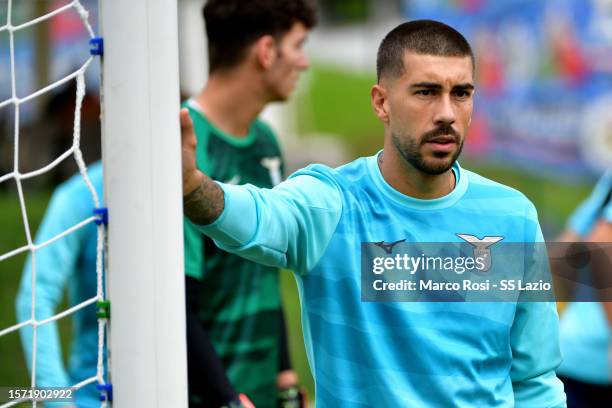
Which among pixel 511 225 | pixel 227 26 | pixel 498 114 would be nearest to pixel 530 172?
pixel 498 114

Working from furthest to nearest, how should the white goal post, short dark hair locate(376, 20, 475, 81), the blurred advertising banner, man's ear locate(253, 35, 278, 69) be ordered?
1. the blurred advertising banner
2. man's ear locate(253, 35, 278, 69)
3. short dark hair locate(376, 20, 475, 81)
4. the white goal post

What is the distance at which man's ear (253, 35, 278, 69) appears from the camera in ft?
10.4

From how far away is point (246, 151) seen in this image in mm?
3105

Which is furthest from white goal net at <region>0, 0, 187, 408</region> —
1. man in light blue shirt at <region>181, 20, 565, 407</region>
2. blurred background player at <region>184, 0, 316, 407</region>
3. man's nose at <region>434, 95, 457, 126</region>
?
blurred background player at <region>184, 0, 316, 407</region>

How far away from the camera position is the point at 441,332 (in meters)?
2.03

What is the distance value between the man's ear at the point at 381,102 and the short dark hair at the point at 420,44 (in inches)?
1.3

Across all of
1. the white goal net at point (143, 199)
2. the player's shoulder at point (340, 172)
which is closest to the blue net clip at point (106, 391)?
the white goal net at point (143, 199)

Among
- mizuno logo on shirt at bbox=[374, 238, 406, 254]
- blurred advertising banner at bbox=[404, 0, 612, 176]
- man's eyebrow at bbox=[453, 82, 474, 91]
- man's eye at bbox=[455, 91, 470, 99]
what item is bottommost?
mizuno logo on shirt at bbox=[374, 238, 406, 254]

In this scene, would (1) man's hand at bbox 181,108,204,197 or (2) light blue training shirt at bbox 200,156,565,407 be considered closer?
(1) man's hand at bbox 181,108,204,197

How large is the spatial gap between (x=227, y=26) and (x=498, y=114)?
316 inches

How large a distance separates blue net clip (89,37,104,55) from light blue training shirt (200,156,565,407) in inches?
16.0

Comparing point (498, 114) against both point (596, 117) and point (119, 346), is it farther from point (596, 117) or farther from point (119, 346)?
point (119, 346)

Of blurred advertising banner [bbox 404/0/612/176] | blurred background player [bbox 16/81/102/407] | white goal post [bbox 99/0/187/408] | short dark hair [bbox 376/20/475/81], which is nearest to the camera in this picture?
white goal post [bbox 99/0/187/408]
